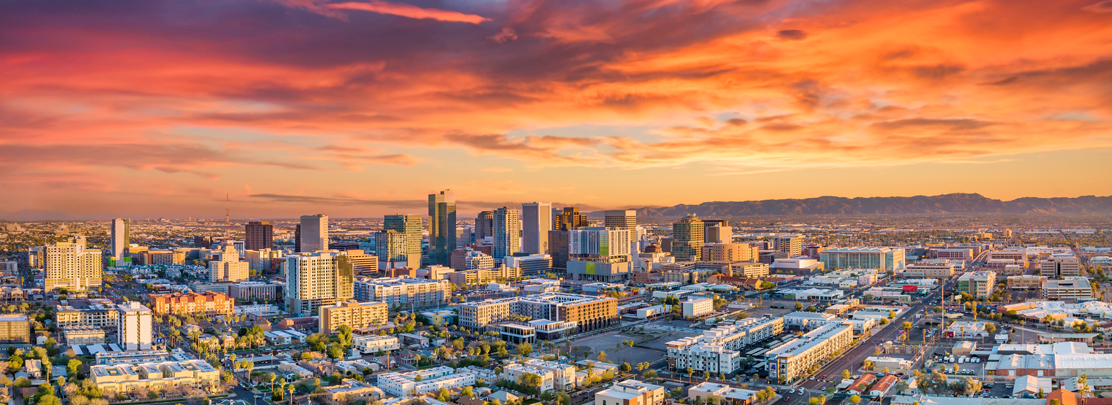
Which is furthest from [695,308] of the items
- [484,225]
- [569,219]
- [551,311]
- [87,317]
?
[484,225]

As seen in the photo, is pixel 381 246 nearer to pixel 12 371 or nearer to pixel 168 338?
pixel 168 338

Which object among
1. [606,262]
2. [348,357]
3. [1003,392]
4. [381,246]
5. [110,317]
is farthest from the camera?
[381,246]

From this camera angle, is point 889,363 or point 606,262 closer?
point 889,363

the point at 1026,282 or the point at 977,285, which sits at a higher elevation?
the point at 977,285

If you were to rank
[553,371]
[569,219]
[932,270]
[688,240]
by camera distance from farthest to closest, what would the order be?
[569,219] → [688,240] → [932,270] → [553,371]

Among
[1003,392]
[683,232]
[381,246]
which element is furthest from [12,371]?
[683,232]

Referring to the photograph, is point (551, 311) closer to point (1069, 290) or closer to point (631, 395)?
point (631, 395)
